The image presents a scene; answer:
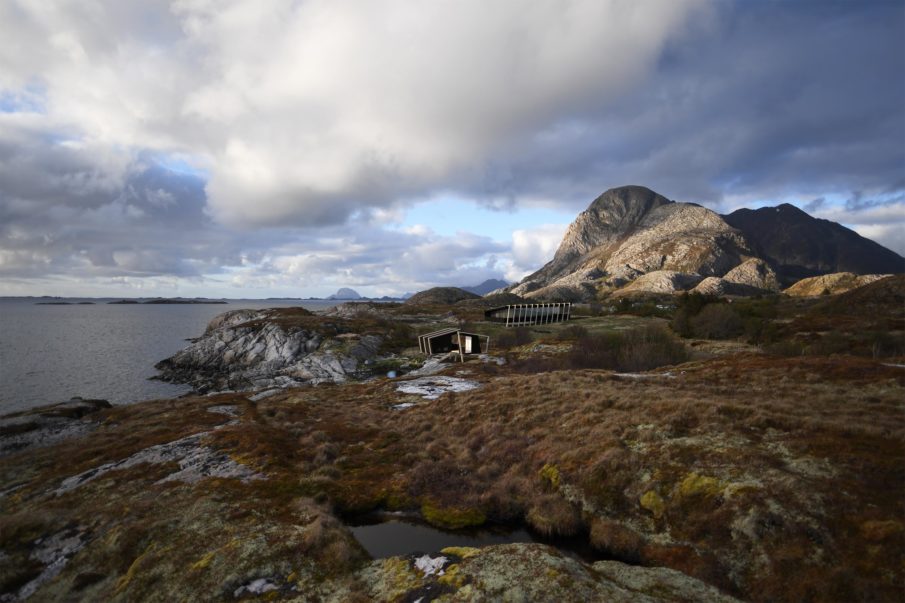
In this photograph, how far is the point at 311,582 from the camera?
11.2m

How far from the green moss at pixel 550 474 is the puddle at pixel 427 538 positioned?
2.74m

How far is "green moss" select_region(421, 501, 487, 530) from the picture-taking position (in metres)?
16.1

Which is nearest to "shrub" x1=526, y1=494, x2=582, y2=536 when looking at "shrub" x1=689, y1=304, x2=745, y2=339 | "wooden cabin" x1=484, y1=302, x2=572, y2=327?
"shrub" x1=689, y1=304, x2=745, y2=339

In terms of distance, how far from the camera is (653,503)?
14695mm

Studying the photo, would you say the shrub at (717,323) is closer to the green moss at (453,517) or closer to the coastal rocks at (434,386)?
the coastal rocks at (434,386)

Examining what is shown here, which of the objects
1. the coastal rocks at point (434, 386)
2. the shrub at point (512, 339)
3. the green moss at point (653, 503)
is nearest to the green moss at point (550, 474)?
the green moss at point (653, 503)

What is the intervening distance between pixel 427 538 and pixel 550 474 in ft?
20.5

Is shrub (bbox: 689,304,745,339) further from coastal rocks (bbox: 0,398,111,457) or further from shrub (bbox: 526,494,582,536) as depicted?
coastal rocks (bbox: 0,398,111,457)

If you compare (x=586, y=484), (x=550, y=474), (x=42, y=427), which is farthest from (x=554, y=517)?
(x=42, y=427)

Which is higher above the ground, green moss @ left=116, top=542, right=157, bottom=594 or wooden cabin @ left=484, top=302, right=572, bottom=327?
wooden cabin @ left=484, top=302, right=572, bottom=327

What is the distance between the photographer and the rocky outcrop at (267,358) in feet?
211

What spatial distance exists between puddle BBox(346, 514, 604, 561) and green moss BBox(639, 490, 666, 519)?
254 cm

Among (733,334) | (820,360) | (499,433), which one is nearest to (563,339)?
(733,334)

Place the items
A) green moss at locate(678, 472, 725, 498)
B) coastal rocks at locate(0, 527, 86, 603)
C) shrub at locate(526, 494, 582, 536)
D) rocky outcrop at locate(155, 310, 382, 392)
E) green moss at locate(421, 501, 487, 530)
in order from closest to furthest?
coastal rocks at locate(0, 527, 86, 603) < green moss at locate(678, 472, 725, 498) < shrub at locate(526, 494, 582, 536) < green moss at locate(421, 501, 487, 530) < rocky outcrop at locate(155, 310, 382, 392)
